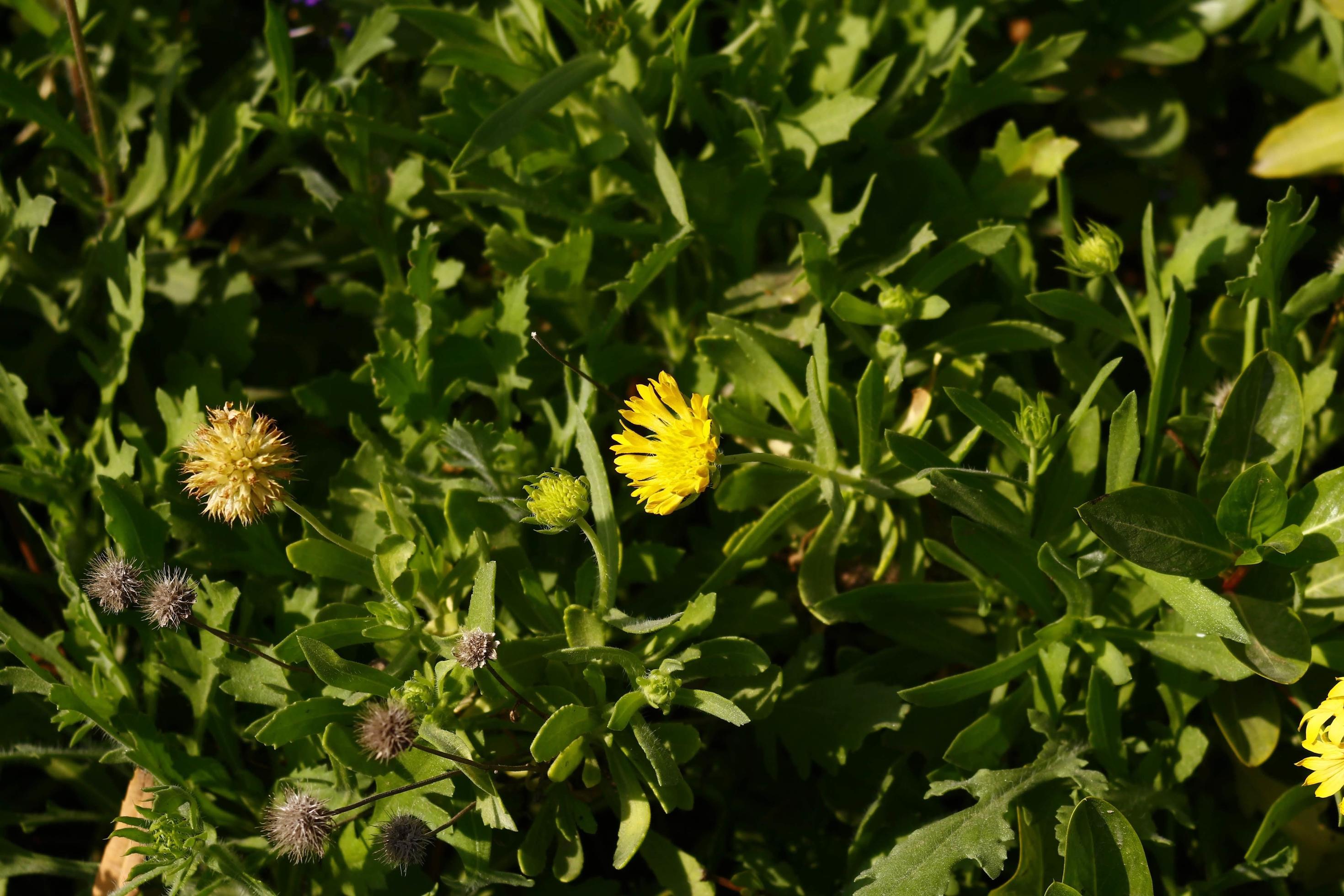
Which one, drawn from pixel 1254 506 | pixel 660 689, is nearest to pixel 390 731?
pixel 660 689

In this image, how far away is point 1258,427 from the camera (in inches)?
79.7

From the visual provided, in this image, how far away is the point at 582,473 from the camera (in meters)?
2.31

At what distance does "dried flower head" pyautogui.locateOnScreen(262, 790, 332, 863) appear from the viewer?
176 cm

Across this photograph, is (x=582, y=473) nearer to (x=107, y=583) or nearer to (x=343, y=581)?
(x=343, y=581)

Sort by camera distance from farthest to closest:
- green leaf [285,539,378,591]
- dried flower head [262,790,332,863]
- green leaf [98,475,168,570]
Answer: green leaf [98,475,168,570]
green leaf [285,539,378,591]
dried flower head [262,790,332,863]

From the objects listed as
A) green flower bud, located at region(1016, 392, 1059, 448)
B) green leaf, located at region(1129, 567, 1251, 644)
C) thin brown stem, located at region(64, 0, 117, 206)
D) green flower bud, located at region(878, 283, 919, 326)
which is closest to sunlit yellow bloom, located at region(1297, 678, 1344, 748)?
green leaf, located at region(1129, 567, 1251, 644)

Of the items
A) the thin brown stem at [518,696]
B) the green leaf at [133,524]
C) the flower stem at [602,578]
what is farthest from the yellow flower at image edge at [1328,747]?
the green leaf at [133,524]

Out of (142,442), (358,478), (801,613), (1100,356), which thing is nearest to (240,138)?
(142,442)

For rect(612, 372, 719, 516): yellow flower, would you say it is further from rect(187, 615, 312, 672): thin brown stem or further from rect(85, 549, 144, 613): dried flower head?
rect(85, 549, 144, 613): dried flower head

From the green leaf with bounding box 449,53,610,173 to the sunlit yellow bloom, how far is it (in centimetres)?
175

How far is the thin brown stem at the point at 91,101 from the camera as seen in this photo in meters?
2.39

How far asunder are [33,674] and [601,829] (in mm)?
1166

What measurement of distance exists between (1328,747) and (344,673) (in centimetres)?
159

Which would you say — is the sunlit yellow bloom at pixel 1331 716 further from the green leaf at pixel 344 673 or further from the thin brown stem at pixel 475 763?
the green leaf at pixel 344 673
